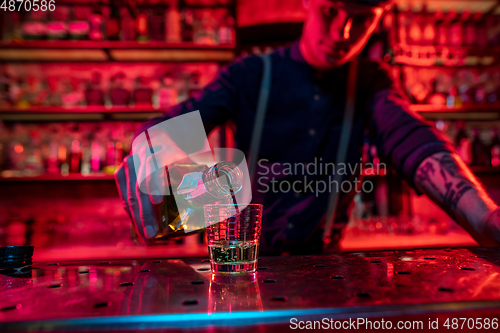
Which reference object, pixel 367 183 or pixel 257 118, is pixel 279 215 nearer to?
pixel 257 118

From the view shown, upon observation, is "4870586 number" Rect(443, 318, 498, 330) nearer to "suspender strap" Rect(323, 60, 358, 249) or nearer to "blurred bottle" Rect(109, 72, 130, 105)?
"suspender strap" Rect(323, 60, 358, 249)

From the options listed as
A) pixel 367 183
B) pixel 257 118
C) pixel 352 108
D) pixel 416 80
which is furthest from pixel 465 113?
pixel 257 118

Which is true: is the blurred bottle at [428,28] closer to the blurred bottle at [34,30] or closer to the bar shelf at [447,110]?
the bar shelf at [447,110]

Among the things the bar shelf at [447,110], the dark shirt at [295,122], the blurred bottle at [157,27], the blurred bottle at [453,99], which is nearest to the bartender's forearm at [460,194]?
the dark shirt at [295,122]

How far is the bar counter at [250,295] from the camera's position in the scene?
1.16 feet

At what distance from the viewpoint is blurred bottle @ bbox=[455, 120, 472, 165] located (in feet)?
8.03

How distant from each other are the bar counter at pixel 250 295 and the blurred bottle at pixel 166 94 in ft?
5.76

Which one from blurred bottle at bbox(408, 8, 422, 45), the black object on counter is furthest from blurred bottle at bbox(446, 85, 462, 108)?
the black object on counter

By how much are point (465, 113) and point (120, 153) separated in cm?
241

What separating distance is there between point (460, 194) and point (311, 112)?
1.92 feet

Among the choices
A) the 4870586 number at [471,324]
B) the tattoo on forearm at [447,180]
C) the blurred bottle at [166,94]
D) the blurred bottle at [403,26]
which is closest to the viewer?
the 4870586 number at [471,324]

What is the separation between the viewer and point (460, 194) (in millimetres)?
798

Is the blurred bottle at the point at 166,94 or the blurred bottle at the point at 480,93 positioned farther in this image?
the blurred bottle at the point at 480,93

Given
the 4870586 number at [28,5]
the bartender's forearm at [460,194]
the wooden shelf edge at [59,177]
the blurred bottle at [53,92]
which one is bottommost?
the bartender's forearm at [460,194]
